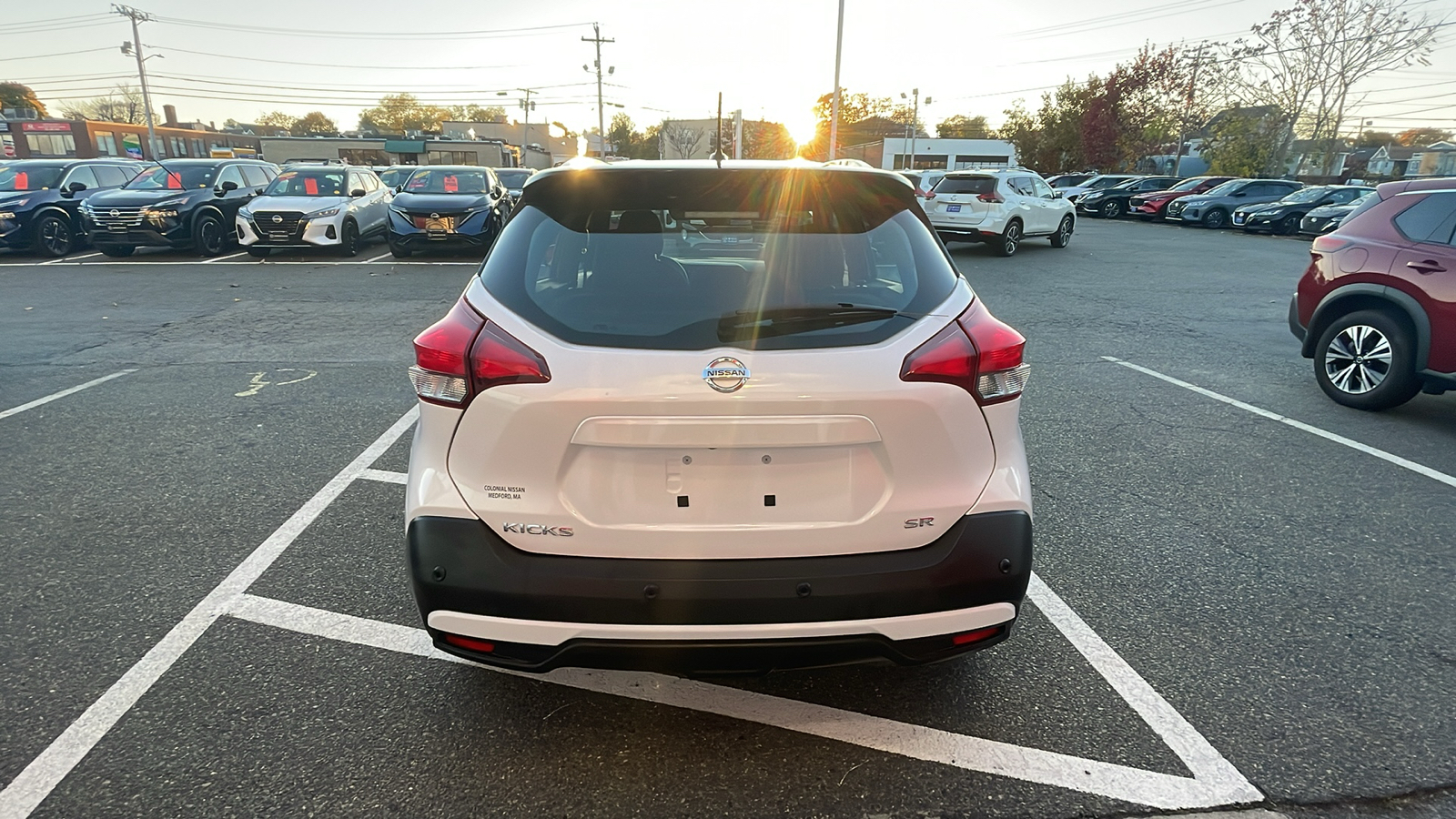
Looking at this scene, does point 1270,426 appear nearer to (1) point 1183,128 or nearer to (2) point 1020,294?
(2) point 1020,294

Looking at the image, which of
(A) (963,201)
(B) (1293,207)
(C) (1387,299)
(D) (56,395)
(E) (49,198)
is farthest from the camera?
(B) (1293,207)

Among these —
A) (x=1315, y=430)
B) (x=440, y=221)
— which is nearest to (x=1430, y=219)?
(x=1315, y=430)

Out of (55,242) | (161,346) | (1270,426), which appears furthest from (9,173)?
(1270,426)

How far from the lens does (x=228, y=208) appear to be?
15125 mm

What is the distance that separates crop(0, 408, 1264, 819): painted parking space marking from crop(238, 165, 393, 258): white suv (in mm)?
13003

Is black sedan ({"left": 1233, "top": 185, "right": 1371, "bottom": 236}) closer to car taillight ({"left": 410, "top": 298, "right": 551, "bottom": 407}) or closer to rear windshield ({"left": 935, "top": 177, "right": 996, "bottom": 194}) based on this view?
rear windshield ({"left": 935, "top": 177, "right": 996, "bottom": 194})

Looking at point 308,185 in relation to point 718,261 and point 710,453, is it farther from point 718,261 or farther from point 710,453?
point 710,453

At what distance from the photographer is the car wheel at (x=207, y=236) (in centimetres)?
1447

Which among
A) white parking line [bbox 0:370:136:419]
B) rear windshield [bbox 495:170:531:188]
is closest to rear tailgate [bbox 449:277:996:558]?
white parking line [bbox 0:370:136:419]

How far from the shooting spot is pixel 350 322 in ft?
29.7

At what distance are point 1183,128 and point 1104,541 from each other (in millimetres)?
56636

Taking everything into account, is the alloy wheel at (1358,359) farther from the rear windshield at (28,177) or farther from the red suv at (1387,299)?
the rear windshield at (28,177)

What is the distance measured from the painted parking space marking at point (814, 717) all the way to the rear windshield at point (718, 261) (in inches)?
49.7

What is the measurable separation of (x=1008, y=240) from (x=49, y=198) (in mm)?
18841
